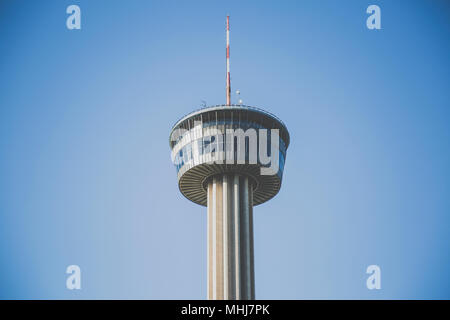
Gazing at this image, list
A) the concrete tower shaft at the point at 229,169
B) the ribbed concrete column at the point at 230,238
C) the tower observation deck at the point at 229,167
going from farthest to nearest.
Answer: the tower observation deck at the point at 229,167
the concrete tower shaft at the point at 229,169
the ribbed concrete column at the point at 230,238

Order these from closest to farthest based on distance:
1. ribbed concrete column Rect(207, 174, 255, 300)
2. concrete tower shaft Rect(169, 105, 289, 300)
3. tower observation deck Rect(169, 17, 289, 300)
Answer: ribbed concrete column Rect(207, 174, 255, 300) → concrete tower shaft Rect(169, 105, 289, 300) → tower observation deck Rect(169, 17, 289, 300)

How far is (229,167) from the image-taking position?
10775cm

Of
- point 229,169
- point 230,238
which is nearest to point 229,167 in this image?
point 229,169

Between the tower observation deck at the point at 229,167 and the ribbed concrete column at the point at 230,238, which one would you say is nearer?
the ribbed concrete column at the point at 230,238

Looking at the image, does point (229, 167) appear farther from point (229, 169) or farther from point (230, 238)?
point (230, 238)

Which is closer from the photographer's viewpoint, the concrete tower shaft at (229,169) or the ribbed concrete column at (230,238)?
the ribbed concrete column at (230,238)

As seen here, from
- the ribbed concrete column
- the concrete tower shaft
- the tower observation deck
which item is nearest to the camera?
the ribbed concrete column

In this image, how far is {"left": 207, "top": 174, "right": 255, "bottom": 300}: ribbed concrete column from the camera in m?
102

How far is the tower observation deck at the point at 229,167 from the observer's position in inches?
4102

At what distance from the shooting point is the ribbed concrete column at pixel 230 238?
101625mm

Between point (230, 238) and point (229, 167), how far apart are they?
39.2 ft

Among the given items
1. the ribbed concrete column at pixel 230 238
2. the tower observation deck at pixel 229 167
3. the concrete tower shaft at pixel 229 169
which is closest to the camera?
the ribbed concrete column at pixel 230 238
